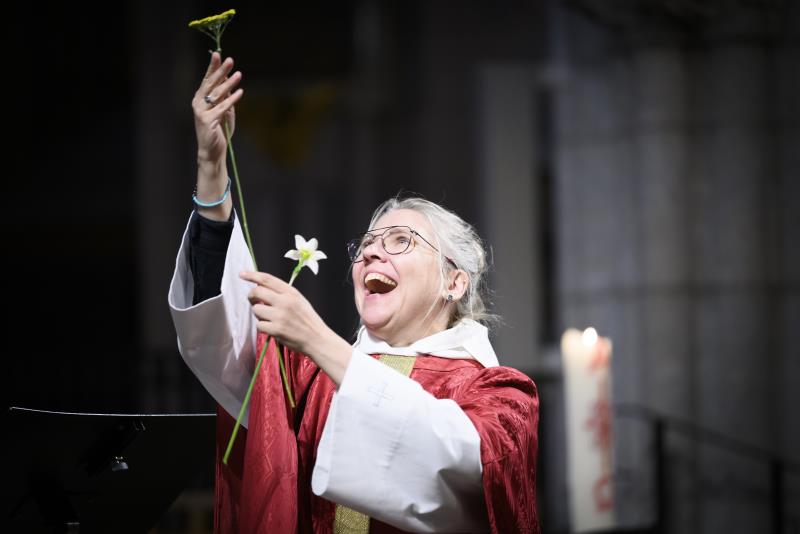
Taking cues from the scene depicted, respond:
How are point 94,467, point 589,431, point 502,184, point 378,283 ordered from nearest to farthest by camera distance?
point 94,467 < point 378,283 < point 589,431 < point 502,184

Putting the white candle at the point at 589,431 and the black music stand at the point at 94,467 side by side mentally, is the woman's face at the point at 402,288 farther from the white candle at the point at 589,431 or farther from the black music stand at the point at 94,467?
the white candle at the point at 589,431

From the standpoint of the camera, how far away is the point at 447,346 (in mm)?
2098

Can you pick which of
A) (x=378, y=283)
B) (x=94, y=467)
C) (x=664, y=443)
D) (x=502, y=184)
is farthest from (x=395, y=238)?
(x=502, y=184)

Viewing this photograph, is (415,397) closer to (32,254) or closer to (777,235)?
(777,235)

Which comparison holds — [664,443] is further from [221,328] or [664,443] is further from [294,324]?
[294,324]

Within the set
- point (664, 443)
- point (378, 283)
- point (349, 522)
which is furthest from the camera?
point (664, 443)

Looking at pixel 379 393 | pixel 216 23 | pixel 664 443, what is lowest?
pixel 664 443

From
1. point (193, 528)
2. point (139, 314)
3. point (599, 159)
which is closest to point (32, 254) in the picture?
point (139, 314)

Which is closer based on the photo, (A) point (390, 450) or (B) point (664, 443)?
(A) point (390, 450)

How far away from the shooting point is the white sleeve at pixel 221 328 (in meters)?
1.99

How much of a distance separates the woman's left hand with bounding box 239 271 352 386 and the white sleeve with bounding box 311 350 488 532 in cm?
3

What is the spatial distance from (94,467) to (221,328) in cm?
41

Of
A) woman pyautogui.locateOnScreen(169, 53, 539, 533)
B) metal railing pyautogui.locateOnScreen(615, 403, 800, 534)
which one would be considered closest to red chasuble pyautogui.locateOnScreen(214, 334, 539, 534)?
woman pyautogui.locateOnScreen(169, 53, 539, 533)

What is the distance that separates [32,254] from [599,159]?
537 centimetres
